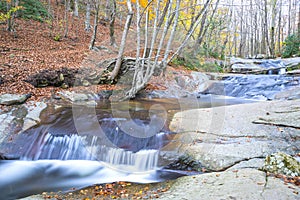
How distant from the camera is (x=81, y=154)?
5176 millimetres

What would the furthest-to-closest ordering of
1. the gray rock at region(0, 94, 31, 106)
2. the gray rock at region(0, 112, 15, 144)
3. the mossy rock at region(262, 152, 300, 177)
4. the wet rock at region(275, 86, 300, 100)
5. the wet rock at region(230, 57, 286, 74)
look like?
the wet rock at region(230, 57, 286, 74) → the wet rock at region(275, 86, 300, 100) → the gray rock at region(0, 94, 31, 106) → the gray rock at region(0, 112, 15, 144) → the mossy rock at region(262, 152, 300, 177)

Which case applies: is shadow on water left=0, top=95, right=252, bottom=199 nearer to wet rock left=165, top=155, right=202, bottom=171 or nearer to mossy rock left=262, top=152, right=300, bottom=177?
wet rock left=165, top=155, right=202, bottom=171

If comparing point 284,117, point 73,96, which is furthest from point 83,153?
point 284,117

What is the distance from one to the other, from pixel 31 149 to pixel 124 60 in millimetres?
6392

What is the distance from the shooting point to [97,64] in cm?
1077

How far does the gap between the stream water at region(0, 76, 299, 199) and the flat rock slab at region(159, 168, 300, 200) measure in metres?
0.92

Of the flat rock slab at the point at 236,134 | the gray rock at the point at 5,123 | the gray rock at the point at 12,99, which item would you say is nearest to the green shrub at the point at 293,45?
the flat rock slab at the point at 236,134

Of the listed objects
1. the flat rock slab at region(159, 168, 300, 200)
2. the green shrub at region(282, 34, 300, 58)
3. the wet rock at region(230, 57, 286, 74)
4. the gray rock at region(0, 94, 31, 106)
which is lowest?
the flat rock slab at region(159, 168, 300, 200)

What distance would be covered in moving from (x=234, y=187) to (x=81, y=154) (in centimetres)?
342

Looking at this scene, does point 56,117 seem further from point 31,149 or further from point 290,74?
point 290,74

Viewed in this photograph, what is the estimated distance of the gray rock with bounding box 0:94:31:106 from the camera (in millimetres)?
6752

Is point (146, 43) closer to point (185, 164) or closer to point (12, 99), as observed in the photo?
point (12, 99)

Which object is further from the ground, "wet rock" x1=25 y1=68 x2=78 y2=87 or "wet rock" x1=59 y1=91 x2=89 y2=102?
"wet rock" x1=25 y1=68 x2=78 y2=87

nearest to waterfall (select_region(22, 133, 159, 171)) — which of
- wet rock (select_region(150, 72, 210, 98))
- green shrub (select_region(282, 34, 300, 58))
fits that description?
wet rock (select_region(150, 72, 210, 98))
